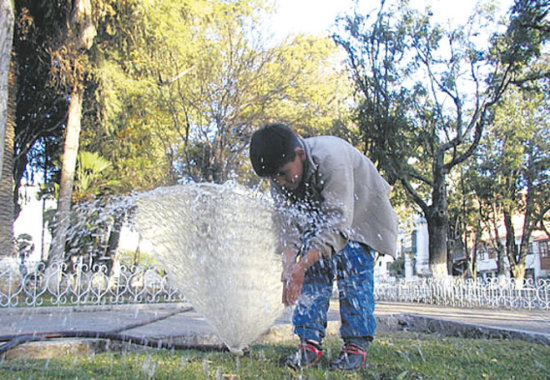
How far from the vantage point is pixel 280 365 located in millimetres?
2615

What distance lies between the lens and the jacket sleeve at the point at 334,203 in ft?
8.39

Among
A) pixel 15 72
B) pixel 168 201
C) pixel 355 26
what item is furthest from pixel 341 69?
pixel 168 201

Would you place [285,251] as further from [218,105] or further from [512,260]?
[512,260]

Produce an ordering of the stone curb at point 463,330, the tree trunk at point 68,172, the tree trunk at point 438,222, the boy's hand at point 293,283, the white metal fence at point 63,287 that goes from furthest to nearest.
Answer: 1. the tree trunk at point 438,222
2. the tree trunk at point 68,172
3. the white metal fence at point 63,287
4. the stone curb at point 463,330
5. the boy's hand at point 293,283

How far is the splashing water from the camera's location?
2812 mm

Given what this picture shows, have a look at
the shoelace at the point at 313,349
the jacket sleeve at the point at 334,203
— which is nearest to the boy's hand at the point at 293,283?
the jacket sleeve at the point at 334,203

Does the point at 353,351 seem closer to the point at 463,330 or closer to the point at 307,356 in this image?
the point at 307,356

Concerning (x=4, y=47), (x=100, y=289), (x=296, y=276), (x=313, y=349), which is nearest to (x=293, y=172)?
(x=296, y=276)

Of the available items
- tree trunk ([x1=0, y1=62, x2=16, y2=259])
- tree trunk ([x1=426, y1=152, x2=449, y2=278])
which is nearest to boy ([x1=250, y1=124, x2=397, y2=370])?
tree trunk ([x1=0, y1=62, x2=16, y2=259])

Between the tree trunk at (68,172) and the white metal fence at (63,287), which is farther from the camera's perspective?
the tree trunk at (68,172)

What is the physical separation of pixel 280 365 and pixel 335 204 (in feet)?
3.08

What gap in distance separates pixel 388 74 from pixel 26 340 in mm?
14227

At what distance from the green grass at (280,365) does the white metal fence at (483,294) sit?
11618 millimetres

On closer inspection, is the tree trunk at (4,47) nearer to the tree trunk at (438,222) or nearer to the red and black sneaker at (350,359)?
the red and black sneaker at (350,359)
